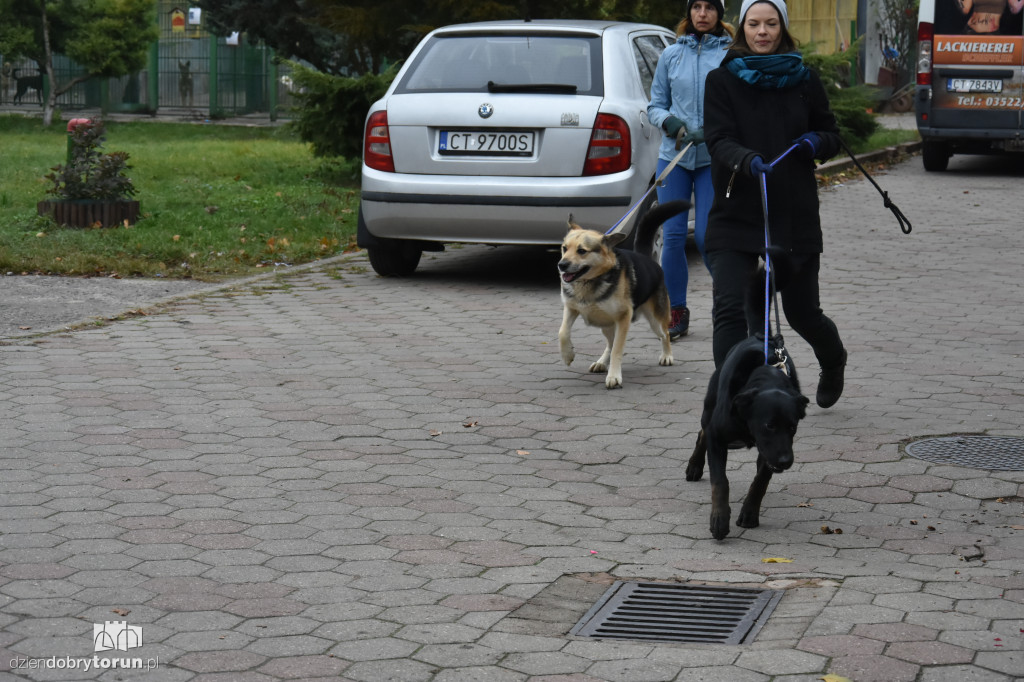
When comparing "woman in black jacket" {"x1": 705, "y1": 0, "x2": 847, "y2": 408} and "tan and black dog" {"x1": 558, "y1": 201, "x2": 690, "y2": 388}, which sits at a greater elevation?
"woman in black jacket" {"x1": 705, "y1": 0, "x2": 847, "y2": 408}

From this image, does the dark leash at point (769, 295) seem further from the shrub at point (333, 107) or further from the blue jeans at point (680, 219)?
the shrub at point (333, 107)

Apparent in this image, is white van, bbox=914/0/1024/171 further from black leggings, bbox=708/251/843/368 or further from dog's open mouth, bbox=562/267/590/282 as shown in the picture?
black leggings, bbox=708/251/843/368

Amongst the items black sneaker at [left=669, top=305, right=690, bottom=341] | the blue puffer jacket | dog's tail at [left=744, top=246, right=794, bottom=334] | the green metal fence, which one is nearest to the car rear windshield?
the blue puffer jacket

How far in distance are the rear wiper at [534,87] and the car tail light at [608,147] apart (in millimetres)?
382

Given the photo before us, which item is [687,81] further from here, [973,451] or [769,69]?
[973,451]

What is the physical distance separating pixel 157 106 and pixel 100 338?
28.5m

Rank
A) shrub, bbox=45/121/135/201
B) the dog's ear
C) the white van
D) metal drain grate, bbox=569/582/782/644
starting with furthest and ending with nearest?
the white van, shrub, bbox=45/121/135/201, the dog's ear, metal drain grate, bbox=569/582/782/644

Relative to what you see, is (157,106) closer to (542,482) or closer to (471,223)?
(471,223)

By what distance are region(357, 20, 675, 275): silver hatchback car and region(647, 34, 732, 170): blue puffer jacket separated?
1.15m

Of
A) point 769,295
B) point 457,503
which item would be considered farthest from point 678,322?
point 457,503

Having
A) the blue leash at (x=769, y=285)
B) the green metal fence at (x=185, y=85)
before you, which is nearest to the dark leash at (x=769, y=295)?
the blue leash at (x=769, y=285)

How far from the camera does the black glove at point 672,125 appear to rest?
25.5ft

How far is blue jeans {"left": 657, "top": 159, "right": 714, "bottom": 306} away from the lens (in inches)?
318

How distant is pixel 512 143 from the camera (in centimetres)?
947
